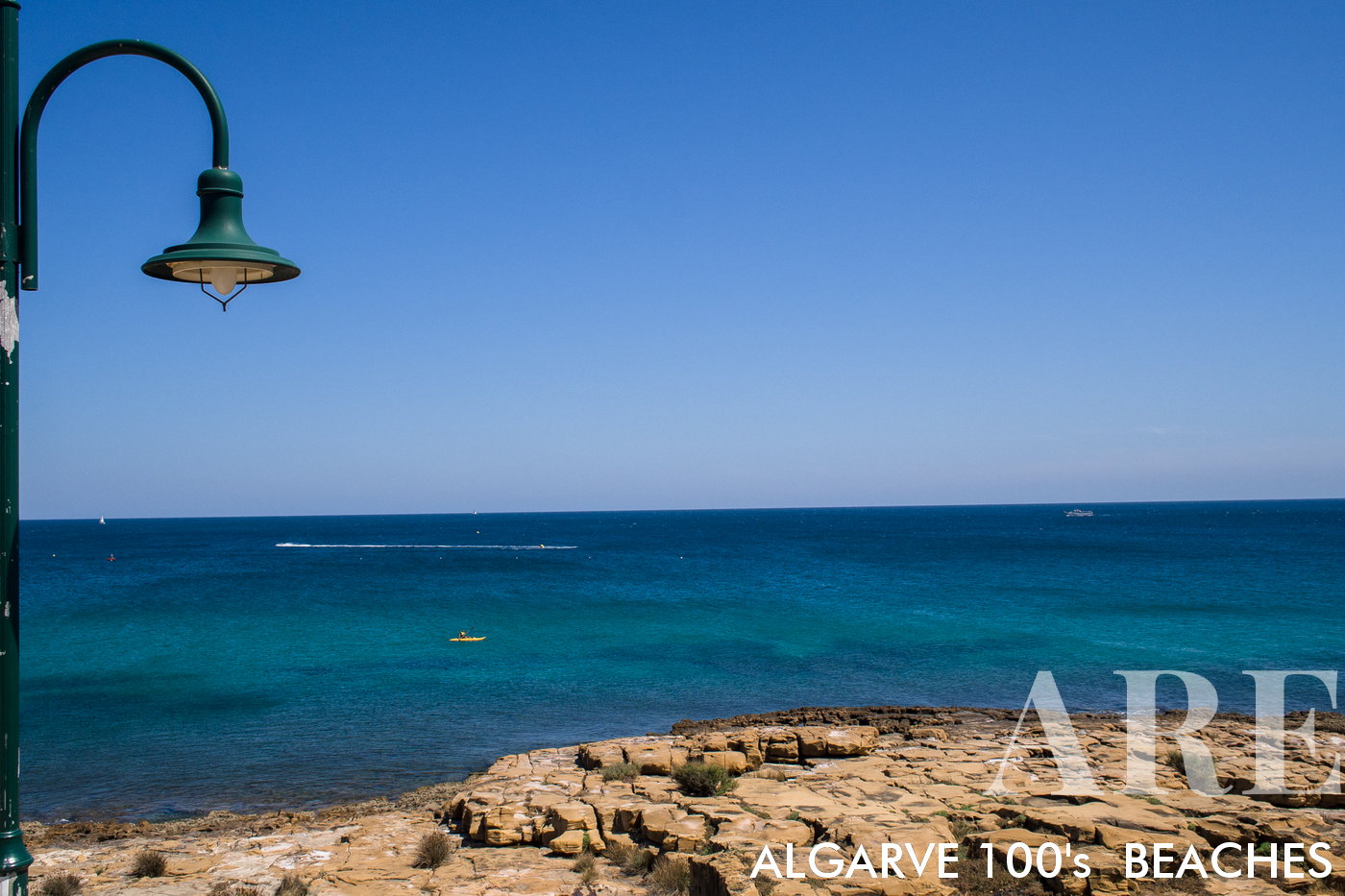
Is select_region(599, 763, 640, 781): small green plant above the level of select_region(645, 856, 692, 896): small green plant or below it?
below

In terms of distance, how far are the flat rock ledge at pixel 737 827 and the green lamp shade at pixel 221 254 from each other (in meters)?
6.73

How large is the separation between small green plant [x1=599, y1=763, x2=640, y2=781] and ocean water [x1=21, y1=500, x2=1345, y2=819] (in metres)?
5.34

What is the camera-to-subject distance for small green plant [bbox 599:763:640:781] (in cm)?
1397

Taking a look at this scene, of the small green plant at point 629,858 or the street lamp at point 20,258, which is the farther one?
the small green plant at point 629,858

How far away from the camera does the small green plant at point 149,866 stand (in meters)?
11.3

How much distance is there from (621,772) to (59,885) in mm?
7067

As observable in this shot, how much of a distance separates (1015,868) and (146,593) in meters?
57.1

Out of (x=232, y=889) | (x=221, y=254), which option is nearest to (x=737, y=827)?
(x=232, y=889)

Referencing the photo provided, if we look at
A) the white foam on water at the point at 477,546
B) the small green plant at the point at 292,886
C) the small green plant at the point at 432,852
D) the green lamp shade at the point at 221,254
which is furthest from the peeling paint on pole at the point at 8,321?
the white foam on water at the point at 477,546

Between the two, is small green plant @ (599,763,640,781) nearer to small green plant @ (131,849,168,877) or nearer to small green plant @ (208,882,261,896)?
small green plant @ (208,882,261,896)

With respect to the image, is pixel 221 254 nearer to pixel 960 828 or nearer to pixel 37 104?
pixel 37 104

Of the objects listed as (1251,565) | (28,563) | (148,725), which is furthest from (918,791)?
(28,563)

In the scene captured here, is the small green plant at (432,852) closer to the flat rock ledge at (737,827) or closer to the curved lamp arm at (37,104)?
the flat rock ledge at (737,827)

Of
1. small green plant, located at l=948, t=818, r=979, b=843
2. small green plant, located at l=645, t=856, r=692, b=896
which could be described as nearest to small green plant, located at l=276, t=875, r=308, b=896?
small green plant, located at l=645, t=856, r=692, b=896
